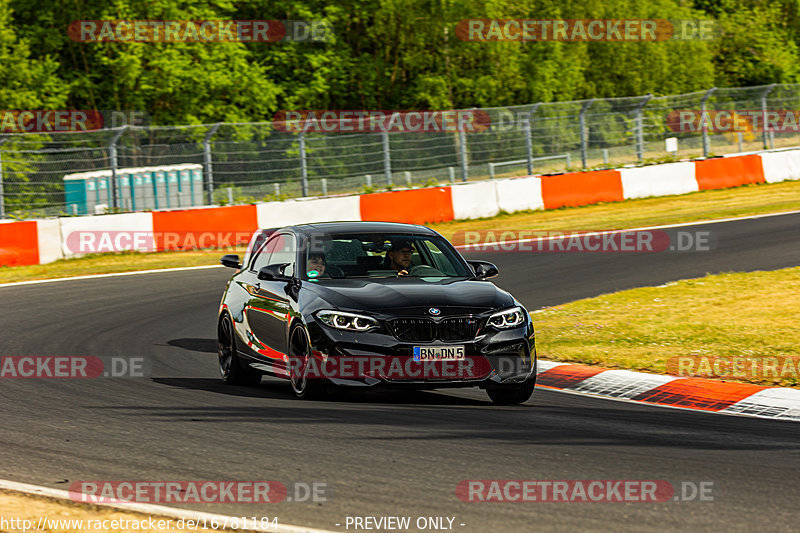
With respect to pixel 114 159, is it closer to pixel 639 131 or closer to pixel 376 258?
pixel 639 131

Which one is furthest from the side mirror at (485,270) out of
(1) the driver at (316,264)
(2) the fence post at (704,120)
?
(2) the fence post at (704,120)

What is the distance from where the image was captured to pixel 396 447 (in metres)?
6.96

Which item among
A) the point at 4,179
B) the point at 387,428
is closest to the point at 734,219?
the point at 4,179

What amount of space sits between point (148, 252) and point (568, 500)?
18.0 metres

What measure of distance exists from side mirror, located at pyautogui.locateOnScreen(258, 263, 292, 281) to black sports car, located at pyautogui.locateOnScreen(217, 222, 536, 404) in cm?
1

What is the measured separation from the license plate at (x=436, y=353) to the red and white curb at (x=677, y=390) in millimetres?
1702

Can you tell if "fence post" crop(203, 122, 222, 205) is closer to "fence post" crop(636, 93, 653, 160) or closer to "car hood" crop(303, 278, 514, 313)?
"fence post" crop(636, 93, 653, 160)

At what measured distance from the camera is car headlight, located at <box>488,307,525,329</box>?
8625 millimetres

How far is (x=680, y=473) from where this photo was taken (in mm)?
6234

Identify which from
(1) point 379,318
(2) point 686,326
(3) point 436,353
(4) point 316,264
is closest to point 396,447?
(3) point 436,353

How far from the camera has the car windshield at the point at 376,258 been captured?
31.0 feet

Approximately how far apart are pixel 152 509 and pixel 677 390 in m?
5.15

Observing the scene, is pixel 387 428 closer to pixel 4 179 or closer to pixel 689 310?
pixel 689 310

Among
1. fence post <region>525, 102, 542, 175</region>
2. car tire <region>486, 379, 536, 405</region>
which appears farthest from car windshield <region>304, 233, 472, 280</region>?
fence post <region>525, 102, 542, 175</region>
